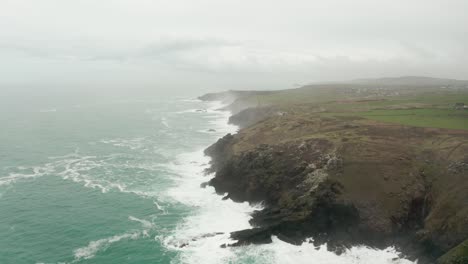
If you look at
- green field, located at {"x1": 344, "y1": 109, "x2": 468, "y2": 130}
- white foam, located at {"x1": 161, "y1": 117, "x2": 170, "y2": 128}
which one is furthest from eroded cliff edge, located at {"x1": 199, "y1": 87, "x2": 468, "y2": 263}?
white foam, located at {"x1": 161, "y1": 117, "x2": 170, "y2": 128}

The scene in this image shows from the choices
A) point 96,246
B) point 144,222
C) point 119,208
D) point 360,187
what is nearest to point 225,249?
point 144,222

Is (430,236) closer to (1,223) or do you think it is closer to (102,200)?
(102,200)

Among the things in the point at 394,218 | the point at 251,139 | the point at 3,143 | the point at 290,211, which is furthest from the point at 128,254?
the point at 3,143

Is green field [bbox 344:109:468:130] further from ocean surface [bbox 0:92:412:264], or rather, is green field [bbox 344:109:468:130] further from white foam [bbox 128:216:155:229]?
white foam [bbox 128:216:155:229]

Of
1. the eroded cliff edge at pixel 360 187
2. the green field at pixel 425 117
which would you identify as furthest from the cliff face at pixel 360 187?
the green field at pixel 425 117

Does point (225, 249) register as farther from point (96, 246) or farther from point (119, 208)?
point (119, 208)

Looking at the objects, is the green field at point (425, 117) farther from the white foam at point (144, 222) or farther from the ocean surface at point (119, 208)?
the white foam at point (144, 222)

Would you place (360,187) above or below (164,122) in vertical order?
below
